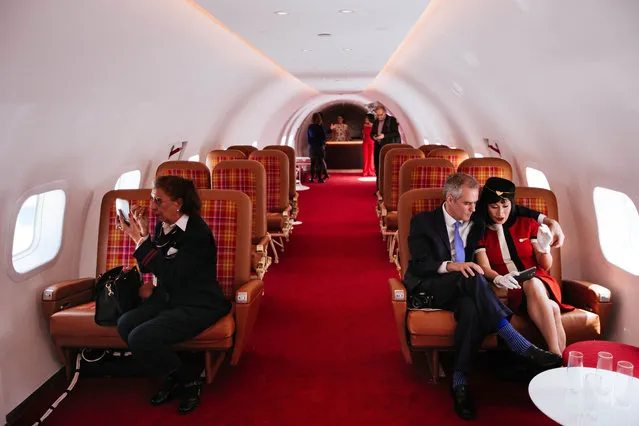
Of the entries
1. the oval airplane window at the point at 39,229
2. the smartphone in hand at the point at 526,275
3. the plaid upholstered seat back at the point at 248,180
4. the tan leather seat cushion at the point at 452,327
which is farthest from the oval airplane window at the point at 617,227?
the oval airplane window at the point at 39,229

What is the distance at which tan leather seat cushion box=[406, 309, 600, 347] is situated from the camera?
4227 mm

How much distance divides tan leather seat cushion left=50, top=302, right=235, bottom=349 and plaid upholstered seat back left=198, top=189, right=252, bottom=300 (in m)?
0.43

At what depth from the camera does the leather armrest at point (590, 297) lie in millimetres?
4383

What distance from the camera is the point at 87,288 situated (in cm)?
479

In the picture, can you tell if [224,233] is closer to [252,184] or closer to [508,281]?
[252,184]

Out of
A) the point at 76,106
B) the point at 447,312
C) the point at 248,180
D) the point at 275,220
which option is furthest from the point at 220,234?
the point at 275,220

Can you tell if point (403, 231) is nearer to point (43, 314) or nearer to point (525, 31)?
point (525, 31)

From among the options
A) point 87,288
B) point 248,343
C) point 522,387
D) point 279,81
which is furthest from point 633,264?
point 279,81

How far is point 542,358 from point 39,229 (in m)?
3.80

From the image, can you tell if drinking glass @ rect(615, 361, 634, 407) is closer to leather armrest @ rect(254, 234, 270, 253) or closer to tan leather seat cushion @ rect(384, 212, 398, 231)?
leather armrest @ rect(254, 234, 270, 253)

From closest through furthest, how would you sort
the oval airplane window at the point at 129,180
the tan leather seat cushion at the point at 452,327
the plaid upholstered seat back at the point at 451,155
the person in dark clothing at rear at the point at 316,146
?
the tan leather seat cushion at the point at 452,327 < the oval airplane window at the point at 129,180 < the plaid upholstered seat back at the point at 451,155 < the person in dark clothing at rear at the point at 316,146

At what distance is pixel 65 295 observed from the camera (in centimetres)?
454

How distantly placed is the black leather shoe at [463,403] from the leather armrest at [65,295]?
2772 millimetres

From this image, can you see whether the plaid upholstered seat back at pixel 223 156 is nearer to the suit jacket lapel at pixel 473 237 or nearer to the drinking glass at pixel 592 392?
the suit jacket lapel at pixel 473 237
